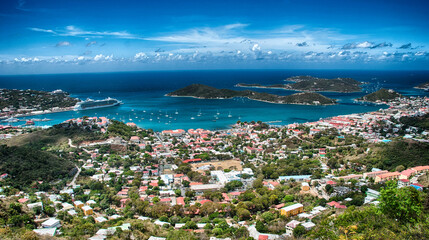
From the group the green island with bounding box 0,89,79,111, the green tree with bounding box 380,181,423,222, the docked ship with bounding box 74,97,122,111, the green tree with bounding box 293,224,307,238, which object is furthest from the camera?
the docked ship with bounding box 74,97,122,111

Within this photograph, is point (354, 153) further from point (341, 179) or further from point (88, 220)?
point (88, 220)

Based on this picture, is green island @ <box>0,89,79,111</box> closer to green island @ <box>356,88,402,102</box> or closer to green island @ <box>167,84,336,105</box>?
green island @ <box>167,84,336,105</box>

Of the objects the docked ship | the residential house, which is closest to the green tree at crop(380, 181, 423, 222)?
the residential house

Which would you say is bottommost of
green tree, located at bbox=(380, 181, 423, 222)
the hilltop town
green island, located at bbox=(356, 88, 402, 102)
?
the hilltop town

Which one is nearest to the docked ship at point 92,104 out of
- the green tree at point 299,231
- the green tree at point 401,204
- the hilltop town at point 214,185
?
the hilltop town at point 214,185

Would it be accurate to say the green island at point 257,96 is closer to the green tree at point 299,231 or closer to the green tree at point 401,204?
the green tree at point 299,231

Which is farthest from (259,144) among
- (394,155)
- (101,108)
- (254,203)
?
(101,108)

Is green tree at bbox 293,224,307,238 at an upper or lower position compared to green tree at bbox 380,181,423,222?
lower
